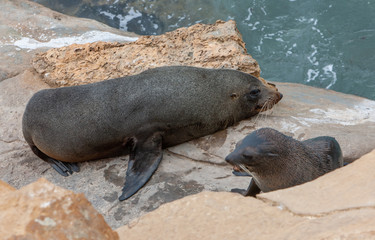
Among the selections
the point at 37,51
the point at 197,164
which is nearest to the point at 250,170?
the point at 197,164

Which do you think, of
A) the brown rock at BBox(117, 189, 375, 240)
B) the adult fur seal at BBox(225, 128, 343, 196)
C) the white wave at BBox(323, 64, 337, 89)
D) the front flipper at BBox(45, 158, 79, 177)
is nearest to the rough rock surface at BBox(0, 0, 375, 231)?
the front flipper at BBox(45, 158, 79, 177)

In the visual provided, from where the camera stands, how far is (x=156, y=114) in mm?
5086

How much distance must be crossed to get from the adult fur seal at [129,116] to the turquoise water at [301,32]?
170 inches

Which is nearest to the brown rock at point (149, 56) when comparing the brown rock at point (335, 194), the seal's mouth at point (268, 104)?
the seal's mouth at point (268, 104)

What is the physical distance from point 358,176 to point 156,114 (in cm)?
291

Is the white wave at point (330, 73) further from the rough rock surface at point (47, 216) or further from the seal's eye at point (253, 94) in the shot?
the rough rock surface at point (47, 216)

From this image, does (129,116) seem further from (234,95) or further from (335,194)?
(335,194)

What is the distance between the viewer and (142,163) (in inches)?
190

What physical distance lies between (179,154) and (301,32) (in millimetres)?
5759

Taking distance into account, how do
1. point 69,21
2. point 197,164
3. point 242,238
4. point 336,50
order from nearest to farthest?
point 242,238 < point 197,164 < point 69,21 < point 336,50

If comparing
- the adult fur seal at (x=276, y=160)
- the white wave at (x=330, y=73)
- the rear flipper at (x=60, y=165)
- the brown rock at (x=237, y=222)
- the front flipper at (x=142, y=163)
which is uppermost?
the brown rock at (x=237, y=222)

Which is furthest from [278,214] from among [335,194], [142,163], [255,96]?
[255,96]

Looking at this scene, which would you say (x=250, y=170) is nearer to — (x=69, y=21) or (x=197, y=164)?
(x=197, y=164)

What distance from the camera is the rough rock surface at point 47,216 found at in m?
1.79
